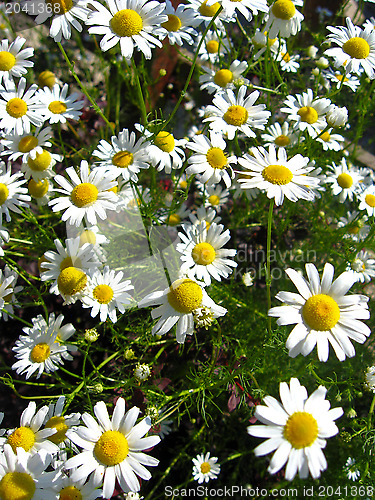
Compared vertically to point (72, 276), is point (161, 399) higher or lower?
lower

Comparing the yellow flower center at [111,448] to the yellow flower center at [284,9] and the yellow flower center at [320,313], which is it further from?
the yellow flower center at [284,9]

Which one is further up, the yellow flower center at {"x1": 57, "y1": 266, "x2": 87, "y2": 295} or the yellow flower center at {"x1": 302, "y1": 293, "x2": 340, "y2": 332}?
the yellow flower center at {"x1": 57, "y1": 266, "x2": 87, "y2": 295}

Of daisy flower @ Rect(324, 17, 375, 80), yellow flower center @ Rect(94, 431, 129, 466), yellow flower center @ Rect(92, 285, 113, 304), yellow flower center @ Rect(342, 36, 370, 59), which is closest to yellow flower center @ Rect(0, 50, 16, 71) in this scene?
yellow flower center @ Rect(92, 285, 113, 304)

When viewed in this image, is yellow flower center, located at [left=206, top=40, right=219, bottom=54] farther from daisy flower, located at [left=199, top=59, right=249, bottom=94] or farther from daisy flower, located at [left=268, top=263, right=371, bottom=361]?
daisy flower, located at [left=268, top=263, right=371, bottom=361]

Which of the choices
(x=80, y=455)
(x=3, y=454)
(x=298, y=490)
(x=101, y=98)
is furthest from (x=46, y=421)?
(x=101, y=98)

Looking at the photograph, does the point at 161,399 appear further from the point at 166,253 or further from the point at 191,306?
the point at 166,253

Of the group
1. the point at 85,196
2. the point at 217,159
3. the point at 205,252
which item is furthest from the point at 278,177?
the point at 85,196

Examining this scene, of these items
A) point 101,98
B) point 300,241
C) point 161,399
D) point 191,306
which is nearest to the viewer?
point 191,306
